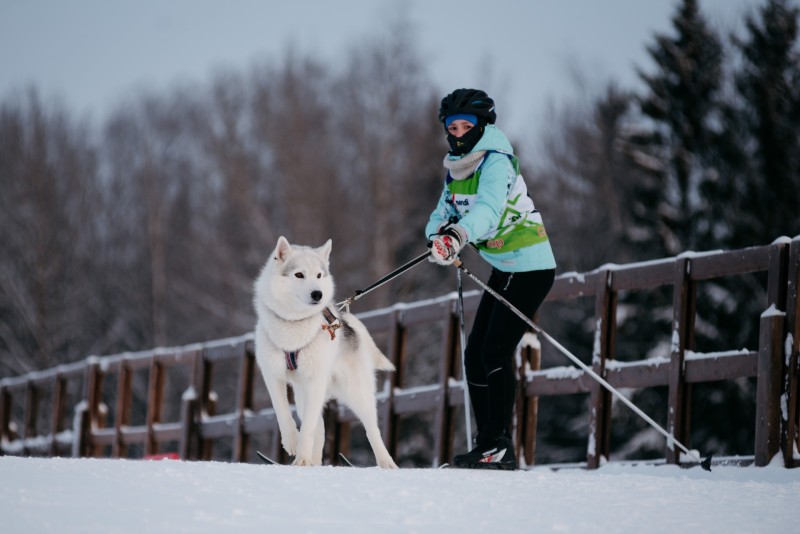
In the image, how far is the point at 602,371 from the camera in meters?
7.24

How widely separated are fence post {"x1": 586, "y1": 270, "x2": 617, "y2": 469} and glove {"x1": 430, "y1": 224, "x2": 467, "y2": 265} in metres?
1.76

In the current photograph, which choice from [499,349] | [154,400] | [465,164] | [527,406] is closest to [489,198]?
[465,164]

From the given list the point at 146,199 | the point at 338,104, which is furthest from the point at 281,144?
the point at 146,199

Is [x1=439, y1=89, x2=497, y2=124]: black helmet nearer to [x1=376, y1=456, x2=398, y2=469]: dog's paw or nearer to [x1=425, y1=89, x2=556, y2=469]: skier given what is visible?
[x1=425, y1=89, x2=556, y2=469]: skier

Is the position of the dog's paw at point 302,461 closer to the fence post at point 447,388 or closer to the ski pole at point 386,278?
the ski pole at point 386,278

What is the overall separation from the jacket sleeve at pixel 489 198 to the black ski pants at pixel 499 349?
40cm

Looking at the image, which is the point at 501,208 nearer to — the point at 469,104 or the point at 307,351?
the point at 469,104

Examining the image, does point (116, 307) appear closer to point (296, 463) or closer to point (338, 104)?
point (338, 104)

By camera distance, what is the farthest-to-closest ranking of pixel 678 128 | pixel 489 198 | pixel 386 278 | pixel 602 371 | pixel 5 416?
pixel 678 128
pixel 5 416
pixel 602 371
pixel 386 278
pixel 489 198

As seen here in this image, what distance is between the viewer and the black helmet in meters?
6.07

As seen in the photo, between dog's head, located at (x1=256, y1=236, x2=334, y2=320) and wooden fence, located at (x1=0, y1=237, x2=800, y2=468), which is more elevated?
dog's head, located at (x1=256, y1=236, x2=334, y2=320)

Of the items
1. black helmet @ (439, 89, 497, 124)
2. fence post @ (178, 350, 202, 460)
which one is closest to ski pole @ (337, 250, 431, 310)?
black helmet @ (439, 89, 497, 124)

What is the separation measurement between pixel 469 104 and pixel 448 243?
32.2 inches

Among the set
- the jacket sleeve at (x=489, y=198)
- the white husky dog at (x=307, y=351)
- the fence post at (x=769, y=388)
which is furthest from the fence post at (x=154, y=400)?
the fence post at (x=769, y=388)
